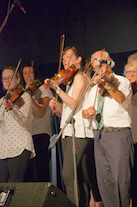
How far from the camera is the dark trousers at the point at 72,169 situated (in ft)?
5.23

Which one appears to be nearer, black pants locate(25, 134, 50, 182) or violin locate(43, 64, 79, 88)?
violin locate(43, 64, 79, 88)

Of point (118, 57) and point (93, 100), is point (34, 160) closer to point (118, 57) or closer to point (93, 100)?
point (93, 100)

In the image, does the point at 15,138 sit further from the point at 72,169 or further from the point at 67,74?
the point at 67,74

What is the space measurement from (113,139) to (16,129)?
84cm

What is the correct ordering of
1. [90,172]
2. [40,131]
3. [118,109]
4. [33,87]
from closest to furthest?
1. [118,109]
2. [90,172]
3. [40,131]
4. [33,87]

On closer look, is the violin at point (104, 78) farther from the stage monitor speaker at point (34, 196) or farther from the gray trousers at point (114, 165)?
the stage monitor speaker at point (34, 196)

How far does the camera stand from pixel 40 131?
2.17 m

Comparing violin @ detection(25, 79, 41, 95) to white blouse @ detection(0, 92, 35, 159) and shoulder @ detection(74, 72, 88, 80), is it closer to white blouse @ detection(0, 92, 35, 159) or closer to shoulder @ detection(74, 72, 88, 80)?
white blouse @ detection(0, 92, 35, 159)

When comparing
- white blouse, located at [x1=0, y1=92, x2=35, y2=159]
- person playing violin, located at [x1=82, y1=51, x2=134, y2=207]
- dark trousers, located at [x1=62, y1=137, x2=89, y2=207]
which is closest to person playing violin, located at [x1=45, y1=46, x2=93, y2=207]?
dark trousers, located at [x1=62, y1=137, x2=89, y2=207]

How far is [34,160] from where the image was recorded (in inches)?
83.7

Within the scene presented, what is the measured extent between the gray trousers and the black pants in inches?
26.2

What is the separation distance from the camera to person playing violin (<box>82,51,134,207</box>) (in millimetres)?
1510

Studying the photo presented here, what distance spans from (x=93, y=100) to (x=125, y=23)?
1.08 m

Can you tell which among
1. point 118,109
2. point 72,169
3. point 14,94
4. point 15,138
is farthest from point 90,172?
point 14,94
